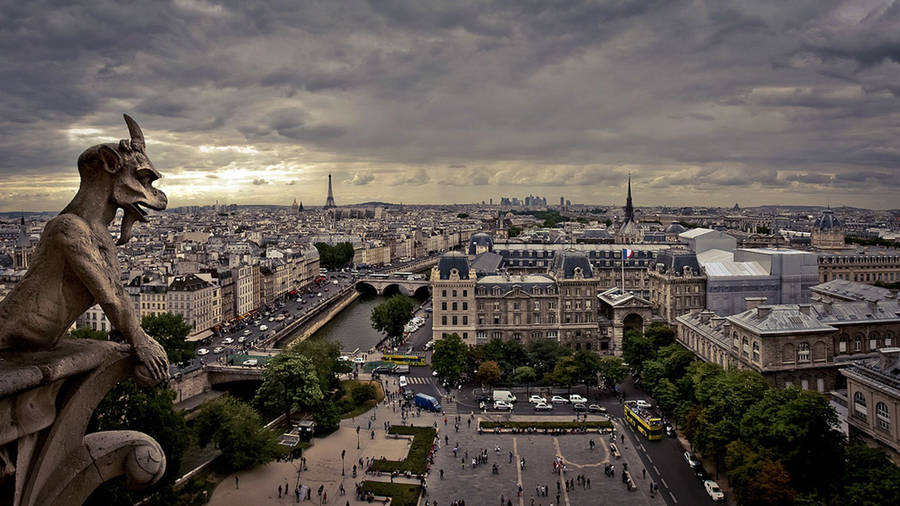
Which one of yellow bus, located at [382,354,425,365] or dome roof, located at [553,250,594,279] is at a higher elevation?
dome roof, located at [553,250,594,279]

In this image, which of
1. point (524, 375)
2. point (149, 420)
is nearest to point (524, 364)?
point (524, 375)

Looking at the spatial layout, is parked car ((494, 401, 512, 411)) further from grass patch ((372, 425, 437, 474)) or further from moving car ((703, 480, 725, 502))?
moving car ((703, 480, 725, 502))

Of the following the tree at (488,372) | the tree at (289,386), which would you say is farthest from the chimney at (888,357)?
the tree at (289,386)

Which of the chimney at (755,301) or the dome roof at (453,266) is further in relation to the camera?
the dome roof at (453,266)

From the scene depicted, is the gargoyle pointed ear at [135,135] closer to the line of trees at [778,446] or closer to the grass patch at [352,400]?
the line of trees at [778,446]

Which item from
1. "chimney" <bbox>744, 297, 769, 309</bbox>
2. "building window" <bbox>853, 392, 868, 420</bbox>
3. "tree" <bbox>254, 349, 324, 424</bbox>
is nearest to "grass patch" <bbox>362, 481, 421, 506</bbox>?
"tree" <bbox>254, 349, 324, 424</bbox>

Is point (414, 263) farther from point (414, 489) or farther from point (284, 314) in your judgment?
point (414, 489)
